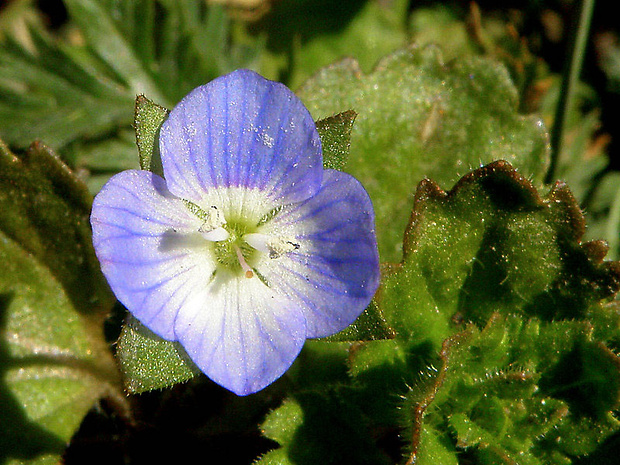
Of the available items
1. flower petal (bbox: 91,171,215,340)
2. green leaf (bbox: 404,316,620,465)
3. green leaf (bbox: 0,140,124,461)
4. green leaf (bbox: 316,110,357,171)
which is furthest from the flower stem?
green leaf (bbox: 0,140,124,461)

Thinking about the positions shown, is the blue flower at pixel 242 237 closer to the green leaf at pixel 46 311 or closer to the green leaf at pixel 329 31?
the green leaf at pixel 46 311

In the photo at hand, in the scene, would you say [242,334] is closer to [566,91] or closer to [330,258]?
[330,258]

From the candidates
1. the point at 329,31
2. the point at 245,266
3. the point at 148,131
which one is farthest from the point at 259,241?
the point at 329,31

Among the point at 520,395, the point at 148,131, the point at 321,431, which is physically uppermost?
the point at 148,131

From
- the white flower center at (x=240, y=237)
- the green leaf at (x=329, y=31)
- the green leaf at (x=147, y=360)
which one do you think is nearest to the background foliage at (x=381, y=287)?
the green leaf at (x=147, y=360)

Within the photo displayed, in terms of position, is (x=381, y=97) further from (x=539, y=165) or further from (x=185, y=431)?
(x=185, y=431)

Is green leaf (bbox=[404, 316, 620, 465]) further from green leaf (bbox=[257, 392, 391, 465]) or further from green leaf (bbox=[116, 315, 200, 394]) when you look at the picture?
green leaf (bbox=[116, 315, 200, 394])

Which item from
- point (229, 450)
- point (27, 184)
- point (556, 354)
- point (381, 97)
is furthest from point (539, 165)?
point (27, 184)

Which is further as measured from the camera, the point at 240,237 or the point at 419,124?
the point at 419,124
